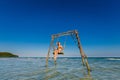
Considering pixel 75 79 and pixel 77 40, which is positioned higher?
pixel 77 40

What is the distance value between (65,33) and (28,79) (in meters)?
8.22

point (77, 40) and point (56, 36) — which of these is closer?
point (77, 40)

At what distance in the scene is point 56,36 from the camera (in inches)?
922

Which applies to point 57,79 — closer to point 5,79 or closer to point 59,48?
point 5,79

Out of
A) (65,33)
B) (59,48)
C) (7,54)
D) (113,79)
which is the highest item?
(7,54)

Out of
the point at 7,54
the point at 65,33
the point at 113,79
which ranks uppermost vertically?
the point at 7,54

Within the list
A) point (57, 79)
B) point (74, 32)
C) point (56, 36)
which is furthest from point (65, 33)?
point (57, 79)

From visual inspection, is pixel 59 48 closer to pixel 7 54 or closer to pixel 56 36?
pixel 56 36

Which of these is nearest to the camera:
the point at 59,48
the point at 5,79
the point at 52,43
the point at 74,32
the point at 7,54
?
the point at 5,79

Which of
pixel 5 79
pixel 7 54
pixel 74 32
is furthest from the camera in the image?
pixel 7 54

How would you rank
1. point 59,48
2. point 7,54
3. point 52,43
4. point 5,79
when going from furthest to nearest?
1. point 7,54
2. point 52,43
3. point 59,48
4. point 5,79

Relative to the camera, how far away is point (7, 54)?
648 ft

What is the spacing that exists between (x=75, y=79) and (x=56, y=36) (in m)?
9.68

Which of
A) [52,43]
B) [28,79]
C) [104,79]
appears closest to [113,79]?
[104,79]
